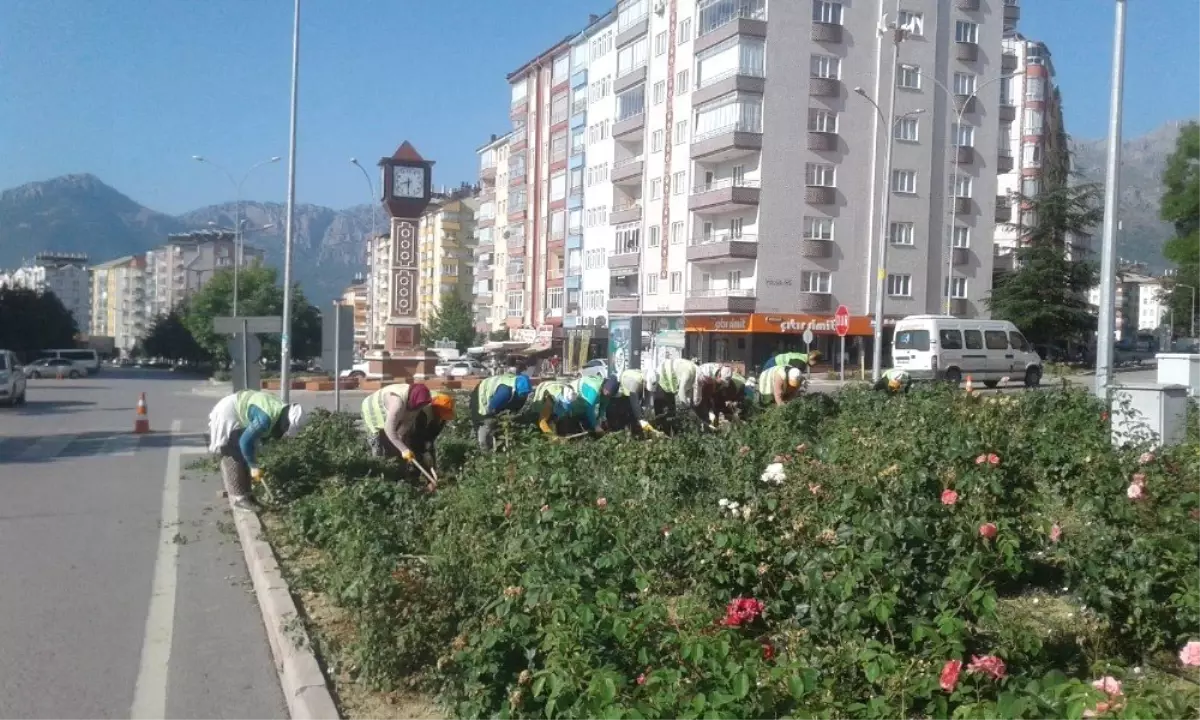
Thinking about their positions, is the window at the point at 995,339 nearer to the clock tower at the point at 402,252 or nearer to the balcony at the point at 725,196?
the balcony at the point at 725,196

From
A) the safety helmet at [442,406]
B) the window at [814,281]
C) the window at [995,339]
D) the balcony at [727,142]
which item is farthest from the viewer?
the window at [814,281]

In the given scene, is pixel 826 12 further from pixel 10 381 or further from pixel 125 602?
pixel 125 602

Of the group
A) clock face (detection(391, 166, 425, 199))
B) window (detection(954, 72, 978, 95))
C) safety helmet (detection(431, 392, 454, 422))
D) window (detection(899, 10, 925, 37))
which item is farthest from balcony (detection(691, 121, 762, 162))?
safety helmet (detection(431, 392, 454, 422))

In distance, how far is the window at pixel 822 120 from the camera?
53.1 meters

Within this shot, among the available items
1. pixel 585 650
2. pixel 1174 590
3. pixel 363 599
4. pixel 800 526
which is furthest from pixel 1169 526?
pixel 363 599

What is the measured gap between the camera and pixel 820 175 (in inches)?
2100

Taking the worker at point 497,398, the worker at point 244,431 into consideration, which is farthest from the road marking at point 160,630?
the worker at point 497,398

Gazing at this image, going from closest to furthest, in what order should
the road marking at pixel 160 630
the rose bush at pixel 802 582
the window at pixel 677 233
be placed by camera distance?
the rose bush at pixel 802 582 → the road marking at pixel 160 630 → the window at pixel 677 233

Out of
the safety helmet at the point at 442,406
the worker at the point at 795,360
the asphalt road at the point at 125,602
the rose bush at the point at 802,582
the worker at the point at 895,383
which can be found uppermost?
the worker at the point at 795,360

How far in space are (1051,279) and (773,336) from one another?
12529 mm

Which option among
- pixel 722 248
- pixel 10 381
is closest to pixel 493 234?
pixel 722 248

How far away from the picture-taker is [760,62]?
52.5m

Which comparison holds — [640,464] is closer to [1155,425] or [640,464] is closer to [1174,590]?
[1155,425]

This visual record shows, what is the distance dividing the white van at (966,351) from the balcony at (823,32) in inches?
874
